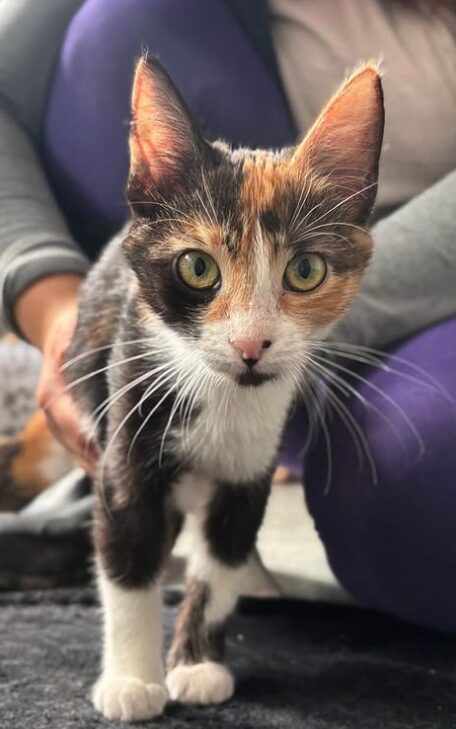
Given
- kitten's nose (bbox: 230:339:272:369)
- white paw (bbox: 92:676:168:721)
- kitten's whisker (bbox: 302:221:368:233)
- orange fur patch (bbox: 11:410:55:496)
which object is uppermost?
kitten's whisker (bbox: 302:221:368:233)

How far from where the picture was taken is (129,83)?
114 cm

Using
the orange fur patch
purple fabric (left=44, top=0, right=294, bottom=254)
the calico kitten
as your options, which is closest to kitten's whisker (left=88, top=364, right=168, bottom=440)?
the calico kitten

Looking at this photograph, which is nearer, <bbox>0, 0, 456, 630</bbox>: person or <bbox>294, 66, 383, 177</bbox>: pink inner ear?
<bbox>294, 66, 383, 177</bbox>: pink inner ear

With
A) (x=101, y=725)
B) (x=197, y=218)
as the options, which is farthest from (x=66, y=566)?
(x=197, y=218)

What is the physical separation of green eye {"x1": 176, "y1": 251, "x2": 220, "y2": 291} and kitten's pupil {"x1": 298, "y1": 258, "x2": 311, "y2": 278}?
0.07 m

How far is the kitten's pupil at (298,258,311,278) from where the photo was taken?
2.41ft

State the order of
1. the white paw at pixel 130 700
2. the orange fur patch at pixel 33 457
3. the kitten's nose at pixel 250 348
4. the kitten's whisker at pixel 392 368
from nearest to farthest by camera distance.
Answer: the kitten's nose at pixel 250 348 → the white paw at pixel 130 700 → the kitten's whisker at pixel 392 368 → the orange fur patch at pixel 33 457

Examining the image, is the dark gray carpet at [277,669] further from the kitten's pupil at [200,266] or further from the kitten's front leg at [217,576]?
the kitten's pupil at [200,266]

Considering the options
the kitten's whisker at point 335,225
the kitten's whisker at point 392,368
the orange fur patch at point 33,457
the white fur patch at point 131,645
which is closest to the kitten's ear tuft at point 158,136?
the kitten's whisker at point 335,225

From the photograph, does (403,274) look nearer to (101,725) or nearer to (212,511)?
(212,511)

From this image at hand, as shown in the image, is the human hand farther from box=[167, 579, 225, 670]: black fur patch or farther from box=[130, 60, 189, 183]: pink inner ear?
box=[130, 60, 189, 183]: pink inner ear

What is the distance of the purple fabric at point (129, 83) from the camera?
111cm

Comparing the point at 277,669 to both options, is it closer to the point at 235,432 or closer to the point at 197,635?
the point at 197,635

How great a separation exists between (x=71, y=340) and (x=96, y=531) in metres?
0.25
